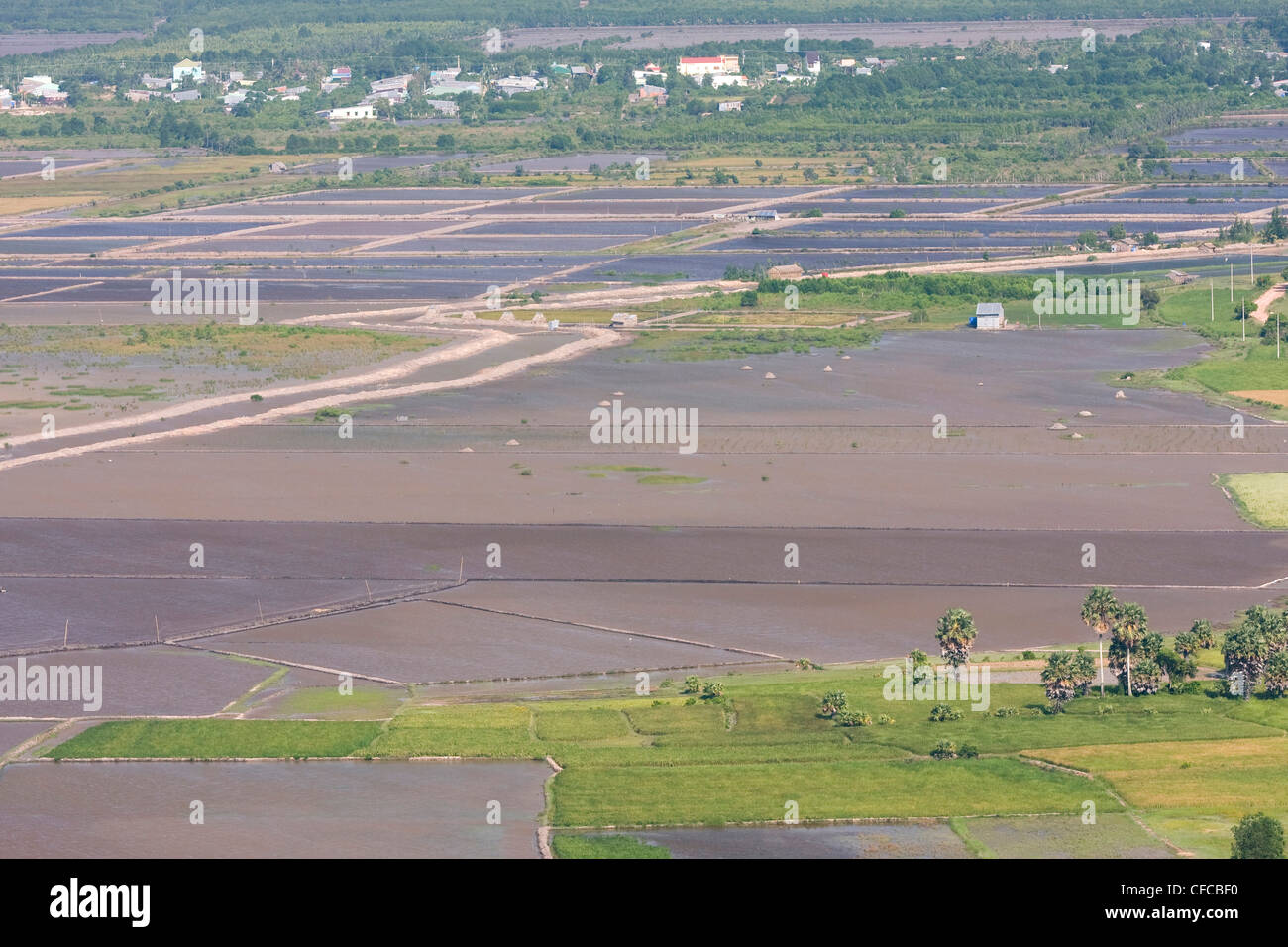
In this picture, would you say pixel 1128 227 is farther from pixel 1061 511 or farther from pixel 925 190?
pixel 1061 511

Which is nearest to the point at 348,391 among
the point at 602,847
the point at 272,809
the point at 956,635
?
the point at 956,635

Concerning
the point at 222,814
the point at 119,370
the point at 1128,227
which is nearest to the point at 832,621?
the point at 222,814

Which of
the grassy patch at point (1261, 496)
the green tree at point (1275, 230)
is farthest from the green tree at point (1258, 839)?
the green tree at point (1275, 230)

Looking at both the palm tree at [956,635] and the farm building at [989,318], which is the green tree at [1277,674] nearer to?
the palm tree at [956,635]

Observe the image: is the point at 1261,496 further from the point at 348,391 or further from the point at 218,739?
the point at 348,391

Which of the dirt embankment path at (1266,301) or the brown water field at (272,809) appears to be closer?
the brown water field at (272,809)

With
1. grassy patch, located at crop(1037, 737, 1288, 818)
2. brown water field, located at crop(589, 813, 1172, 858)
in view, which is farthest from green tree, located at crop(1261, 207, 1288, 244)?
brown water field, located at crop(589, 813, 1172, 858)

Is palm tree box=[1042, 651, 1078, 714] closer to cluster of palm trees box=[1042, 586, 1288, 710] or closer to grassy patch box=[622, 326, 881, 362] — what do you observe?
cluster of palm trees box=[1042, 586, 1288, 710]
